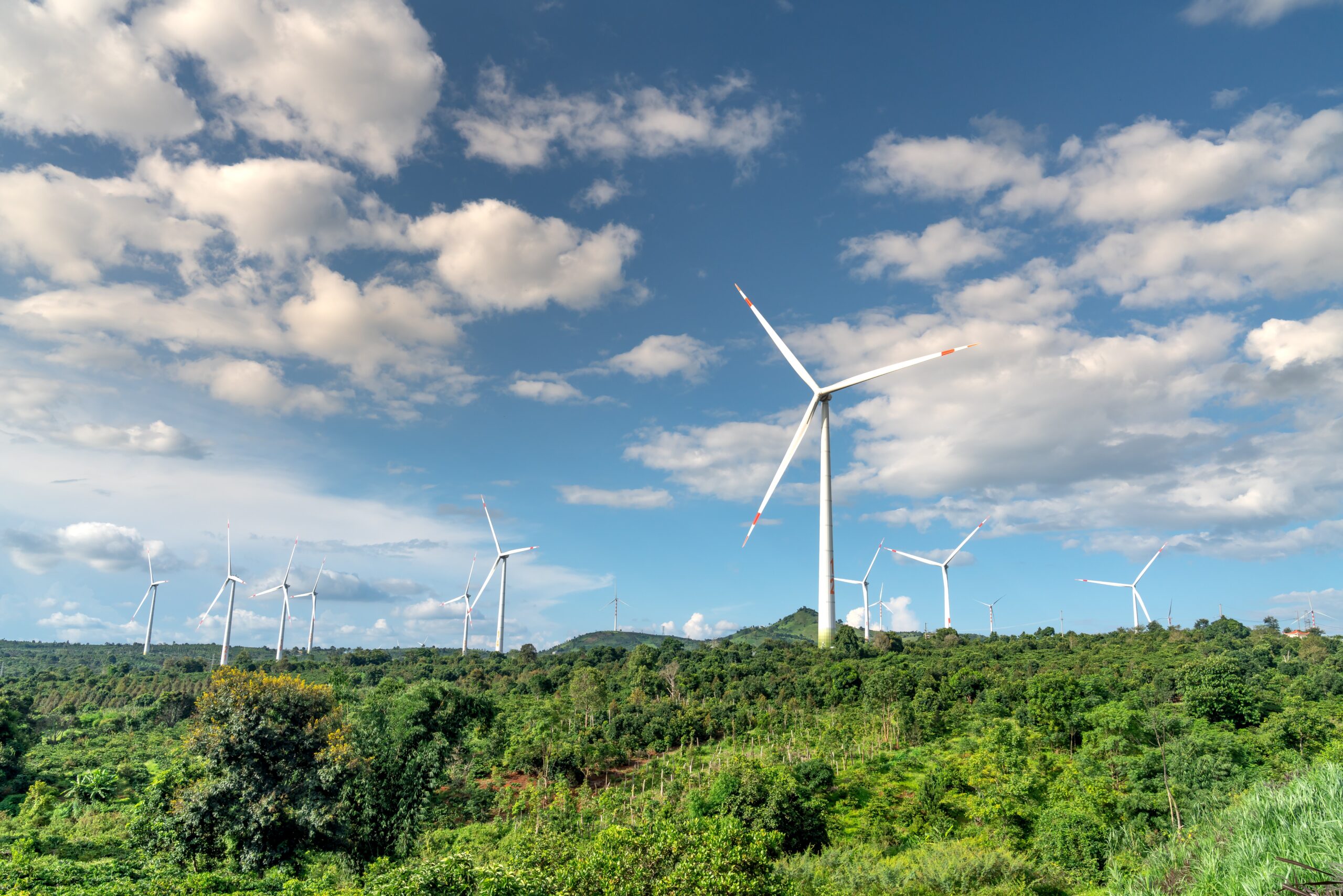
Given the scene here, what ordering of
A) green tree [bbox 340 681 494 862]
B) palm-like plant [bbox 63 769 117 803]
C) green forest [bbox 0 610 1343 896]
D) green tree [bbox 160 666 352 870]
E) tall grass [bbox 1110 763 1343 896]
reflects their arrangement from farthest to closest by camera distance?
palm-like plant [bbox 63 769 117 803] < green tree [bbox 340 681 494 862] < green tree [bbox 160 666 352 870] < green forest [bbox 0 610 1343 896] < tall grass [bbox 1110 763 1343 896]

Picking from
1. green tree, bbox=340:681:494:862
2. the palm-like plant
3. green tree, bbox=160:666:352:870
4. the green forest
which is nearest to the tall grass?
the green forest

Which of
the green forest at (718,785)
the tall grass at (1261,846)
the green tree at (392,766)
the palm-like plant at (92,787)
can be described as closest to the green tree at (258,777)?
the green forest at (718,785)

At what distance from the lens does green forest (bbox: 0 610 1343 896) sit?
24094 mm

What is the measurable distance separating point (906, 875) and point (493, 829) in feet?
97.4

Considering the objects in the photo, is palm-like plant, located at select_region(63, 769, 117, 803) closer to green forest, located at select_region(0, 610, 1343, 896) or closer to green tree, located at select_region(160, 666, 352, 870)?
green forest, located at select_region(0, 610, 1343, 896)

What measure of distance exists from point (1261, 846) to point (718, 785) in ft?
120

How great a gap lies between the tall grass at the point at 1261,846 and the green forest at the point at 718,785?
9 cm

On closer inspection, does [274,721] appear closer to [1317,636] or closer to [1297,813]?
[1297,813]

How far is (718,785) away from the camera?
4853 cm

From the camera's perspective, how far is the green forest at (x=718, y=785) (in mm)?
24094

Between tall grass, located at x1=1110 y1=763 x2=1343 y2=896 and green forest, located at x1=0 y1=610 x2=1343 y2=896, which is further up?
tall grass, located at x1=1110 y1=763 x2=1343 y2=896

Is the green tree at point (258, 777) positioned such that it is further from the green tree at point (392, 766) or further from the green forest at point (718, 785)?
the green tree at point (392, 766)

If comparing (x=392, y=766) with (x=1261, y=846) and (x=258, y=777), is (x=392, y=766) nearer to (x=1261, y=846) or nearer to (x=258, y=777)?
(x=258, y=777)

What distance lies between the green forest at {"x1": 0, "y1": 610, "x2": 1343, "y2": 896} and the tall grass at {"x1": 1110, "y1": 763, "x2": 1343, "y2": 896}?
9 centimetres
